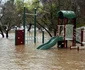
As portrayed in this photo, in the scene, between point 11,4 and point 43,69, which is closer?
point 43,69

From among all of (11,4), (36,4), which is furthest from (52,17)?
(11,4)

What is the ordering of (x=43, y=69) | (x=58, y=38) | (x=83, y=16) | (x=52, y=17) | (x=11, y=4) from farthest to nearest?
(x=11, y=4), (x=83, y=16), (x=52, y=17), (x=58, y=38), (x=43, y=69)

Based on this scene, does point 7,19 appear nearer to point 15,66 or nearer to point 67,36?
point 67,36

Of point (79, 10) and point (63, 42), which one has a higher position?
point (79, 10)

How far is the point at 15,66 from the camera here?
9.67 metres

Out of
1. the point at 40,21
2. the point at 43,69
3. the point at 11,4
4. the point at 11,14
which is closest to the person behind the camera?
the point at 43,69

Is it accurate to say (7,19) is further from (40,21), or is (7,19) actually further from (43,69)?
(43,69)

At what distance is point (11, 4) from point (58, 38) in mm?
22086

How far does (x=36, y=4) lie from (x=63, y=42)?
503 inches

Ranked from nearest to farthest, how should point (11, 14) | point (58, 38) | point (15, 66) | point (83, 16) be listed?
1. point (15, 66)
2. point (58, 38)
3. point (83, 16)
4. point (11, 14)

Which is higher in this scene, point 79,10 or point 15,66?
point 79,10

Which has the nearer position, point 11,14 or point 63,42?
point 63,42

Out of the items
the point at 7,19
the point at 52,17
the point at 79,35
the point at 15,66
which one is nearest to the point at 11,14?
the point at 7,19

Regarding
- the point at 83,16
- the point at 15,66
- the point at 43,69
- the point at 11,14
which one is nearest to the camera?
the point at 43,69
